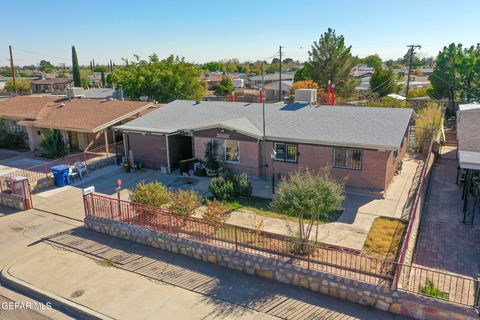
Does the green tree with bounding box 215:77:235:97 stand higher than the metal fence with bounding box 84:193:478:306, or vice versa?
the green tree with bounding box 215:77:235:97

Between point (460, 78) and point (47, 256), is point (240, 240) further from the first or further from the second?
point (460, 78)

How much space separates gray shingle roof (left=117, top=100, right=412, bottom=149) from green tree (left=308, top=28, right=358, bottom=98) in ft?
90.9

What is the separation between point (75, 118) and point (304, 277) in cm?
2249

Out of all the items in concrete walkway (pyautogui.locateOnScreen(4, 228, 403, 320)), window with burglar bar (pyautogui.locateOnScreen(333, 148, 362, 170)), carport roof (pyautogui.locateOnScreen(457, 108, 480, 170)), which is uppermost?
carport roof (pyautogui.locateOnScreen(457, 108, 480, 170))

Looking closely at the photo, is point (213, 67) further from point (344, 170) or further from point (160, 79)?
point (344, 170)

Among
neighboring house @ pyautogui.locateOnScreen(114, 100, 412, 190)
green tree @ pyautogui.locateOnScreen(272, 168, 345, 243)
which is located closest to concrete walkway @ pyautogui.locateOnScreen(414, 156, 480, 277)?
neighboring house @ pyautogui.locateOnScreen(114, 100, 412, 190)

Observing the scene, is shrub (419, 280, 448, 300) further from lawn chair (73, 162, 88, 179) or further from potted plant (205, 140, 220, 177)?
lawn chair (73, 162, 88, 179)

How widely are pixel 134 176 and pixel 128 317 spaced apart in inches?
512

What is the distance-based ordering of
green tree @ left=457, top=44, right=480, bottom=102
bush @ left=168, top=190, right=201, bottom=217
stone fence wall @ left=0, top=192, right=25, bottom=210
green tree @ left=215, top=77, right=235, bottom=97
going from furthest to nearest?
green tree @ left=215, top=77, right=235, bottom=97
green tree @ left=457, top=44, right=480, bottom=102
stone fence wall @ left=0, top=192, right=25, bottom=210
bush @ left=168, top=190, right=201, bottom=217

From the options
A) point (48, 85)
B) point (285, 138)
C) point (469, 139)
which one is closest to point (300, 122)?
point (285, 138)

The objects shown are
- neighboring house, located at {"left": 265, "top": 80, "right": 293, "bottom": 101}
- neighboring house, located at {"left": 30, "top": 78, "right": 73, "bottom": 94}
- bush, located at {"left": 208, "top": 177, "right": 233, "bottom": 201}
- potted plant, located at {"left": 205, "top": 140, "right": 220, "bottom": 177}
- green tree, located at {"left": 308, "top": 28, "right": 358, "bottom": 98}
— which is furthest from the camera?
neighboring house, located at {"left": 30, "top": 78, "right": 73, "bottom": 94}

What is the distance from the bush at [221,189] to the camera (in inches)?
691

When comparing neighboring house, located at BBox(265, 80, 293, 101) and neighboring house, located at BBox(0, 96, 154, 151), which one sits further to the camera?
neighboring house, located at BBox(265, 80, 293, 101)

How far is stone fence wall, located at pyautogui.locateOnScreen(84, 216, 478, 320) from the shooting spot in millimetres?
9250
